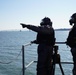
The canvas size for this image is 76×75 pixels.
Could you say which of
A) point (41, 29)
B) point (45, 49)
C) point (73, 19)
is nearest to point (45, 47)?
point (45, 49)

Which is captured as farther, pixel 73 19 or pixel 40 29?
pixel 73 19

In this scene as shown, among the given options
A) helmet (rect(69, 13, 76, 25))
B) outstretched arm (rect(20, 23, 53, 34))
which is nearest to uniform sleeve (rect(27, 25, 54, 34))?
outstretched arm (rect(20, 23, 53, 34))

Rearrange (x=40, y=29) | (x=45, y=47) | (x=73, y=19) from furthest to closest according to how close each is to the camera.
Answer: (x=45, y=47) < (x=73, y=19) < (x=40, y=29)

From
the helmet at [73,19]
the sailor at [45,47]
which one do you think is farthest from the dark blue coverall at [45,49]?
the helmet at [73,19]

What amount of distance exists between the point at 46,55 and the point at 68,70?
10.7 meters

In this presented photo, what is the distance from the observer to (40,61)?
520cm

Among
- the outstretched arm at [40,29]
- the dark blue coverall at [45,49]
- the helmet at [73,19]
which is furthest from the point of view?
the dark blue coverall at [45,49]

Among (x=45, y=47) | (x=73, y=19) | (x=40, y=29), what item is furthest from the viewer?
(x=45, y=47)

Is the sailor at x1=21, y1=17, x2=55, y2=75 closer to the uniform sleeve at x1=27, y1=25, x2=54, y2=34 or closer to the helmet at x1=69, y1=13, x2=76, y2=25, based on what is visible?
the uniform sleeve at x1=27, y1=25, x2=54, y2=34

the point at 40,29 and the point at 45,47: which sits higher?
the point at 40,29

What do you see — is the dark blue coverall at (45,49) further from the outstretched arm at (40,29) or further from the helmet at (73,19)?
the helmet at (73,19)

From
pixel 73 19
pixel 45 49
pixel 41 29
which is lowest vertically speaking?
pixel 45 49

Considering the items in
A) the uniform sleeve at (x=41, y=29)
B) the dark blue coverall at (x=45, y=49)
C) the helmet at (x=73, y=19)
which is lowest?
the dark blue coverall at (x=45, y=49)

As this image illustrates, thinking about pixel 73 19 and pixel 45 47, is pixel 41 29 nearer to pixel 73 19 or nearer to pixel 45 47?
pixel 45 47
